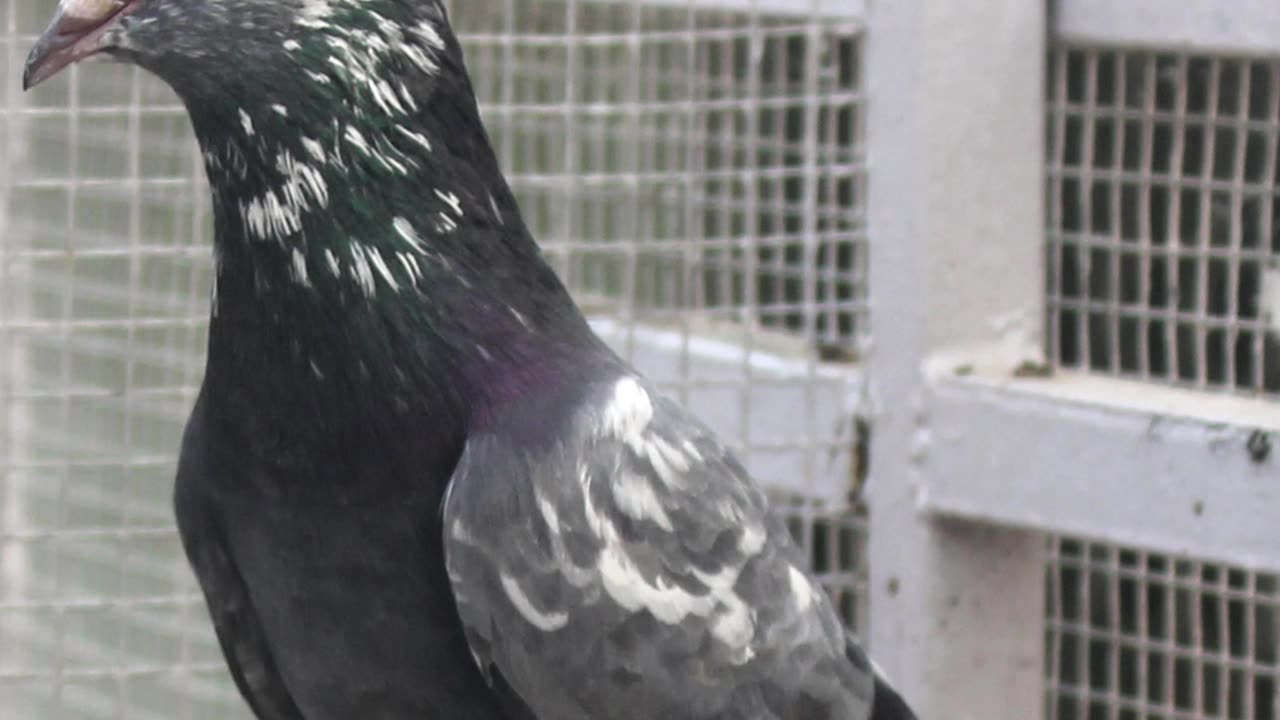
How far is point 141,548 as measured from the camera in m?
3.98

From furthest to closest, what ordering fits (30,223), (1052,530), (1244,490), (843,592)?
(30,223) → (843,592) → (1052,530) → (1244,490)

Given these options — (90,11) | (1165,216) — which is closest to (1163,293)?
(1165,216)

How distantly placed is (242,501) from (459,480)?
259 millimetres

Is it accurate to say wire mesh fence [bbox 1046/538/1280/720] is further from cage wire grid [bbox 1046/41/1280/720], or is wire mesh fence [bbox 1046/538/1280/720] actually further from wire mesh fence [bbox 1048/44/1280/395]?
wire mesh fence [bbox 1048/44/1280/395]

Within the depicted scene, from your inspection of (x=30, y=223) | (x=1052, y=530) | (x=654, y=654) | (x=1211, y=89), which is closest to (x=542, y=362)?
(x=654, y=654)

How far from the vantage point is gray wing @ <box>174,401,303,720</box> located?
211 cm

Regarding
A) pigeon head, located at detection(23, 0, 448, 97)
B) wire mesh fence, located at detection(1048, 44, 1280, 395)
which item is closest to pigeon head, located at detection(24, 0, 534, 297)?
pigeon head, located at detection(23, 0, 448, 97)

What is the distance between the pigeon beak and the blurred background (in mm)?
861

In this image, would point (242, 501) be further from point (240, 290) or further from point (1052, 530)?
point (1052, 530)

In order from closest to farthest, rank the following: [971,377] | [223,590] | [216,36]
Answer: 1. [216,36]
2. [223,590]
3. [971,377]

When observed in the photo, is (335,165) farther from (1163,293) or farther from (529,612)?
(1163,293)

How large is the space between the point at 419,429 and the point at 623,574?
247 millimetres

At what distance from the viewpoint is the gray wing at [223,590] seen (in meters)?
2.11

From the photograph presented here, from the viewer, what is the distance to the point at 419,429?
6.43 feet
